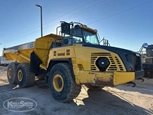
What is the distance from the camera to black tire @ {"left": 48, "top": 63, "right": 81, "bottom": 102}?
482cm

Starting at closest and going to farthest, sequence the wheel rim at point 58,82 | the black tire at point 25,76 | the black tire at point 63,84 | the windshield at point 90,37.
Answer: the black tire at point 63,84
the wheel rim at point 58,82
the windshield at point 90,37
the black tire at point 25,76

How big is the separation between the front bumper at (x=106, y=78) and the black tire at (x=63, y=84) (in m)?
0.38

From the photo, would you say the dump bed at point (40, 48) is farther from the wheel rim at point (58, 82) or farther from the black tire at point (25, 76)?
the wheel rim at point (58, 82)

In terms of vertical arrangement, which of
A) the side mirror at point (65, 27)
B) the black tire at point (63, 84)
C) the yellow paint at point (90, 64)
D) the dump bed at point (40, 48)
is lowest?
the black tire at point (63, 84)

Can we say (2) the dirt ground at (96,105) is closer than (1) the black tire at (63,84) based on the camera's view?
Yes

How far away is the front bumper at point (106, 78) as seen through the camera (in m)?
3.94

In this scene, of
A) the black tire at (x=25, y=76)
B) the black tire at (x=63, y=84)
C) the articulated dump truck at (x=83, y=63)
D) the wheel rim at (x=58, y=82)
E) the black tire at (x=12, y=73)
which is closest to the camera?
the articulated dump truck at (x=83, y=63)

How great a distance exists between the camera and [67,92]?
15.9 ft

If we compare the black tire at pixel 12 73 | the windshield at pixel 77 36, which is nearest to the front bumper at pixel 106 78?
the windshield at pixel 77 36

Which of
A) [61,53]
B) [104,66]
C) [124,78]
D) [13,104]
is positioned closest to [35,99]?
[13,104]

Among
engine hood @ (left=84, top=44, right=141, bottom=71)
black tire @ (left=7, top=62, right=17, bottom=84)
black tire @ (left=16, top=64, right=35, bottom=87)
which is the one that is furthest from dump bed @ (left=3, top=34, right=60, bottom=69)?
engine hood @ (left=84, top=44, right=141, bottom=71)

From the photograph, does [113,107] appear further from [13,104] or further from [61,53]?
[13,104]

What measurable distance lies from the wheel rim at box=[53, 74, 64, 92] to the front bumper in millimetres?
883

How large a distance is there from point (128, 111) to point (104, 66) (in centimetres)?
148
